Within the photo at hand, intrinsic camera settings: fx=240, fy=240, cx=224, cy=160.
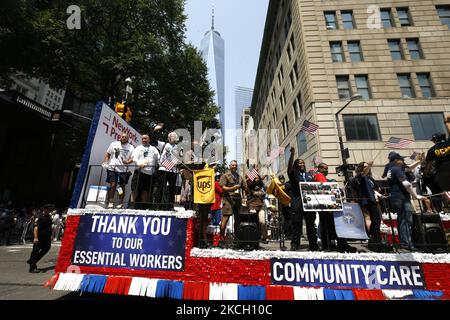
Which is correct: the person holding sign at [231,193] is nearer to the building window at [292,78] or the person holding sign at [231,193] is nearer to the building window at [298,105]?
the building window at [298,105]

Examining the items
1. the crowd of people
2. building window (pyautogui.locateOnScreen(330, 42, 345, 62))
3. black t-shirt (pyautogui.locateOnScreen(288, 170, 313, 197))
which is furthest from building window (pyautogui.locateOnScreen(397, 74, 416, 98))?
black t-shirt (pyautogui.locateOnScreen(288, 170, 313, 197))

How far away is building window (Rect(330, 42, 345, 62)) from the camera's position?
71.4 feet

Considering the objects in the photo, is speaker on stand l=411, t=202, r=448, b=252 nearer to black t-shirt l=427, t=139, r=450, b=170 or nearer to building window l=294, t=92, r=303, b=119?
black t-shirt l=427, t=139, r=450, b=170

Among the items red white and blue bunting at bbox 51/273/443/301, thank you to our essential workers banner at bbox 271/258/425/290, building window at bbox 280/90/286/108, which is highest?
building window at bbox 280/90/286/108

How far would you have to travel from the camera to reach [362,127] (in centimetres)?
1991

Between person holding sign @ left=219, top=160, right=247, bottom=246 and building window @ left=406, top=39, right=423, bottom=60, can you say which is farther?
building window @ left=406, top=39, right=423, bottom=60

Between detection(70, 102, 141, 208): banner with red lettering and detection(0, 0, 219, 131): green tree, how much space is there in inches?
427

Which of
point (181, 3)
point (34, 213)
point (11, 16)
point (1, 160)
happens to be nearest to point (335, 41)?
point (181, 3)

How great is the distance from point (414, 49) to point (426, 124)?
24.0 ft

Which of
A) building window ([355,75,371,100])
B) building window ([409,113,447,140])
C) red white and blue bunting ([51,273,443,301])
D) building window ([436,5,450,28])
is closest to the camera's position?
red white and blue bunting ([51,273,443,301])

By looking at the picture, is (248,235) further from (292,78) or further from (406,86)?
(292,78)

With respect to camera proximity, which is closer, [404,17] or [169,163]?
[169,163]

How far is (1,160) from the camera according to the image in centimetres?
2167

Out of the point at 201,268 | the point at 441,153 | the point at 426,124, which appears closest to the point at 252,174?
the point at 201,268
